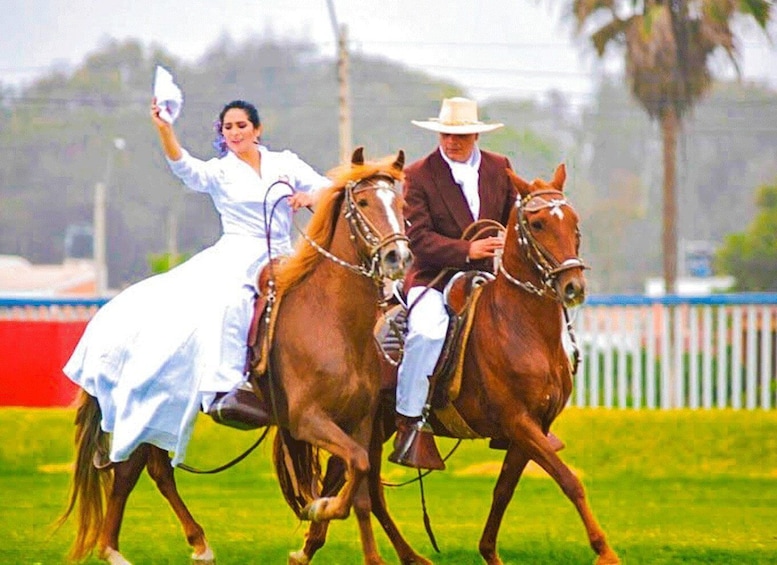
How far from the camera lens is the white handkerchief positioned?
9.61 metres

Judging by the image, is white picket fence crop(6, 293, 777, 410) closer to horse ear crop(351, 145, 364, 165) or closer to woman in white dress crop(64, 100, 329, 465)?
woman in white dress crop(64, 100, 329, 465)

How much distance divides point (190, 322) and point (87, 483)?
1.26 meters

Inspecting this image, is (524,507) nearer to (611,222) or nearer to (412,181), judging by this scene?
(412,181)

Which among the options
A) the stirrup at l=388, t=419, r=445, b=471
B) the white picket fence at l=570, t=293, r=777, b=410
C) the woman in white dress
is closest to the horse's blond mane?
the woman in white dress

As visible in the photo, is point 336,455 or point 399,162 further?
point 399,162

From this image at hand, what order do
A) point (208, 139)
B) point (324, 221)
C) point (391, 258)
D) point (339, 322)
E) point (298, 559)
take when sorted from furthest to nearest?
point (208, 139) < point (298, 559) < point (324, 221) < point (339, 322) < point (391, 258)

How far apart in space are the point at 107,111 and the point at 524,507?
66.2 metres

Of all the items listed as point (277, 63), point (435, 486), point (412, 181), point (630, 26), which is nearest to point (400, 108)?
point (277, 63)

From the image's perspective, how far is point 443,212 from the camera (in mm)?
10633

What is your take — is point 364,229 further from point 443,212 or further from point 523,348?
point 443,212

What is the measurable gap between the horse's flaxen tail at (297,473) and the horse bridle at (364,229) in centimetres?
148

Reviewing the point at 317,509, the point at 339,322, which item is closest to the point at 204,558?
the point at 317,509

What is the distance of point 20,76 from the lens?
66750 millimetres

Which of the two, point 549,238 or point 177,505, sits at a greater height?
point 549,238
